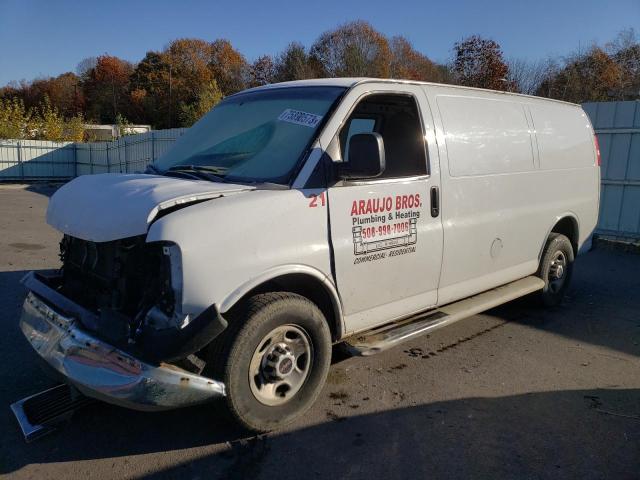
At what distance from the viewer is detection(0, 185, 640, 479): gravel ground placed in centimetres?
306

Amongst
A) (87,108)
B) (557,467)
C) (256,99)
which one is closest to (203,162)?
(256,99)

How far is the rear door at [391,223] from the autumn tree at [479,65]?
27.6 metres

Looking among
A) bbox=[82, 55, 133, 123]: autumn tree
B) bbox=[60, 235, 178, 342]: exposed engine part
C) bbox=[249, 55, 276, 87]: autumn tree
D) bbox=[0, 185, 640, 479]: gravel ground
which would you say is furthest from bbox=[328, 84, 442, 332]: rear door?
bbox=[82, 55, 133, 123]: autumn tree

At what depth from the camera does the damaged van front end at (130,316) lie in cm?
282

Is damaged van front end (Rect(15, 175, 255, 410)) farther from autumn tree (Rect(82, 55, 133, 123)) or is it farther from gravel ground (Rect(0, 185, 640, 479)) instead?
autumn tree (Rect(82, 55, 133, 123))

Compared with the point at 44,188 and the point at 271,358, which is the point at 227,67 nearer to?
the point at 44,188

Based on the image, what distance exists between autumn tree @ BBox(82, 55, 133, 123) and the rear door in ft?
190

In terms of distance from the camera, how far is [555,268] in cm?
605

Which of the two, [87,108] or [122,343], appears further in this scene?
[87,108]

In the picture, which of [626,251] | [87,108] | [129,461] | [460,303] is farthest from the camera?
[87,108]

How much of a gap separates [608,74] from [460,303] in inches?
1089

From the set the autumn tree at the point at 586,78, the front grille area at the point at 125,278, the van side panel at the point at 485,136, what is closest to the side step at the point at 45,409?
the front grille area at the point at 125,278

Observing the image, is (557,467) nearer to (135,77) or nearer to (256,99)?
(256,99)

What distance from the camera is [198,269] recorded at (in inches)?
112
